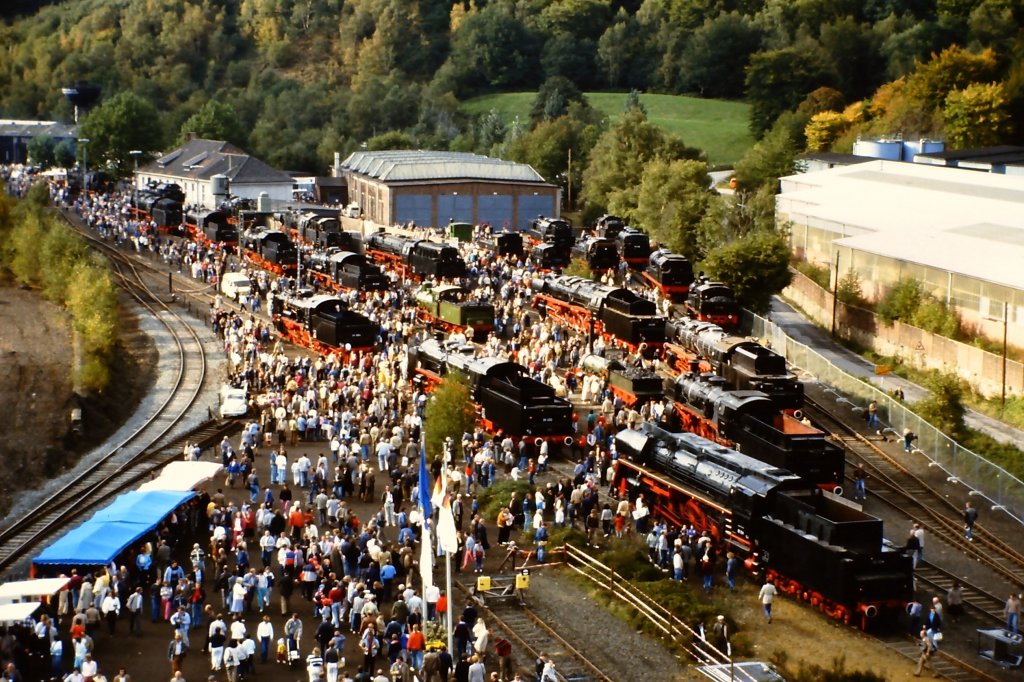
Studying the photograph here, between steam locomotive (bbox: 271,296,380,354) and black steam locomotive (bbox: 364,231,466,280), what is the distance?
10.9 meters

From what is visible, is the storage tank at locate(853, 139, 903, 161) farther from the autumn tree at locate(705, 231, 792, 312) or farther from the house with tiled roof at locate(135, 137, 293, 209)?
the house with tiled roof at locate(135, 137, 293, 209)

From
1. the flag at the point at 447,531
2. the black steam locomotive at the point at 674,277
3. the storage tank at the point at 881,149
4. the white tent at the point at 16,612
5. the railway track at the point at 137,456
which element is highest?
the storage tank at the point at 881,149

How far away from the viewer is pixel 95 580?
30953 millimetres

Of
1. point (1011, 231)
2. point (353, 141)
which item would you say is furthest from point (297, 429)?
point (353, 141)

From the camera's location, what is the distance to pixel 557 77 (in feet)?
483

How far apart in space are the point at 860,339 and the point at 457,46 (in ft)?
376

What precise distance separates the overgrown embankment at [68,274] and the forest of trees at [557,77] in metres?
26.0

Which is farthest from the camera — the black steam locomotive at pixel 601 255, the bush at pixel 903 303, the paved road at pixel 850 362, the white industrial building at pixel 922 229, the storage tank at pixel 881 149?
the storage tank at pixel 881 149

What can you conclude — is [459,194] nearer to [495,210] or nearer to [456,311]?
[495,210]

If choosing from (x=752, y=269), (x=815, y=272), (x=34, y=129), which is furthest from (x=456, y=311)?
(x=34, y=129)

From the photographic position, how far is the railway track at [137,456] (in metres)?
38.8

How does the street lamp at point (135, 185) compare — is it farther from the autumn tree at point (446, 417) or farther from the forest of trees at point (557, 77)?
the autumn tree at point (446, 417)

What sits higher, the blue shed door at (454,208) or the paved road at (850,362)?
the blue shed door at (454,208)

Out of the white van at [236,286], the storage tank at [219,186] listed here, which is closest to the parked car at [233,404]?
the white van at [236,286]
